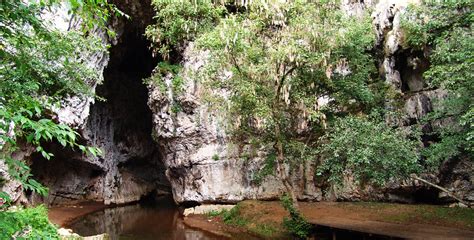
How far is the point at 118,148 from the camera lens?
97.2 feet

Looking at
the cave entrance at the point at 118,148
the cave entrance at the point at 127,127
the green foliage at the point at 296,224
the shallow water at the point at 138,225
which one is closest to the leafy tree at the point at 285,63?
the green foliage at the point at 296,224

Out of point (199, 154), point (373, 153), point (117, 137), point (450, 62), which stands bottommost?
point (373, 153)

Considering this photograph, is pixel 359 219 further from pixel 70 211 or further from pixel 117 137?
pixel 117 137

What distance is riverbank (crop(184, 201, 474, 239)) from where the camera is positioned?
11.1m

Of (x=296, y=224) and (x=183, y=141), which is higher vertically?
(x=183, y=141)

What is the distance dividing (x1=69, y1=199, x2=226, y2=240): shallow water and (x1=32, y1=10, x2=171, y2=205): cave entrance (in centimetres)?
342

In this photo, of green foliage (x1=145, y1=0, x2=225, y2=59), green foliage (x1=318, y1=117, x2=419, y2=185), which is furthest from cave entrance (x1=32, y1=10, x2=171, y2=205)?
green foliage (x1=318, y1=117, x2=419, y2=185)

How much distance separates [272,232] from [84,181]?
17306 millimetres

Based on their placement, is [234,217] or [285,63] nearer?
[285,63]

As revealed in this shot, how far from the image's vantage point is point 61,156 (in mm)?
23141

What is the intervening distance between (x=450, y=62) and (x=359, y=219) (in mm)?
6759

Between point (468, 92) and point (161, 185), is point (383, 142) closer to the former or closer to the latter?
point (468, 92)

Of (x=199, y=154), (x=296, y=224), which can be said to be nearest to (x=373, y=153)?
(x=296, y=224)

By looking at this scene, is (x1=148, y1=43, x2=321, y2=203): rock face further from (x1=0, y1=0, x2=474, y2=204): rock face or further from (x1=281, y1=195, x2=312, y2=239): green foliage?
(x1=281, y1=195, x2=312, y2=239): green foliage
